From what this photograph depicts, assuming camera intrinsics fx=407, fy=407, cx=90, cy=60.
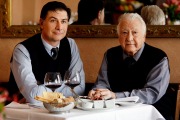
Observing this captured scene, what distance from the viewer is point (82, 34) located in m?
3.84

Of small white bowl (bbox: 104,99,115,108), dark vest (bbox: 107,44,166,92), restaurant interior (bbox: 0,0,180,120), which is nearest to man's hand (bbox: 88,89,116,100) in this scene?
small white bowl (bbox: 104,99,115,108)

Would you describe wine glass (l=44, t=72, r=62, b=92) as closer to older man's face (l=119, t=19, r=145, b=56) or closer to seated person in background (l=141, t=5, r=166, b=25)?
older man's face (l=119, t=19, r=145, b=56)

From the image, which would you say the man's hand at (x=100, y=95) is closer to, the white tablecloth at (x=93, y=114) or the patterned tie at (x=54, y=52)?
the white tablecloth at (x=93, y=114)

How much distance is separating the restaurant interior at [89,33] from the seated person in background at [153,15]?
0.15ft

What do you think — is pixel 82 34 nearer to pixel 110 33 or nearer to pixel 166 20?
pixel 110 33

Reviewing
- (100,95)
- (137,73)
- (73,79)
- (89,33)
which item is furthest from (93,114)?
A: (89,33)

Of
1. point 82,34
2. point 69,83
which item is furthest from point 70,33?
point 69,83

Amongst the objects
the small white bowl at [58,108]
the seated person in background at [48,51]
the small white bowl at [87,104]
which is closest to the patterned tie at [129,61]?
the seated person in background at [48,51]

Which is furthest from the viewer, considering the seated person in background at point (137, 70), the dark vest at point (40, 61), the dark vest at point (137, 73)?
the dark vest at point (40, 61)

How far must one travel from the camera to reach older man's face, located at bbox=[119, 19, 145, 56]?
3.04 m

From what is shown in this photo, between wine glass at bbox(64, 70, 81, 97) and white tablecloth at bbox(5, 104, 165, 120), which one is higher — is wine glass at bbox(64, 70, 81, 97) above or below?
above

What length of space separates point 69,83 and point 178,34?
1645 mm

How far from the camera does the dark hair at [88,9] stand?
378cm

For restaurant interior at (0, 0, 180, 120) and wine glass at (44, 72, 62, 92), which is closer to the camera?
wine glass at (44, 72, 62, 92)
